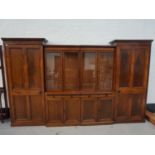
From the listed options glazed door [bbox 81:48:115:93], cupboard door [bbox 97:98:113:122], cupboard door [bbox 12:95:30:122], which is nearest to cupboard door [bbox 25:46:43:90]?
cupboard door [bbox 12:95:30:122]

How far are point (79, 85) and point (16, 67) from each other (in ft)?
4.46

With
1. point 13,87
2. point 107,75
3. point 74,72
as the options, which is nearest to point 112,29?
point 107,75

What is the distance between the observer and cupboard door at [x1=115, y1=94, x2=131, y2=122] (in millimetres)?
2824

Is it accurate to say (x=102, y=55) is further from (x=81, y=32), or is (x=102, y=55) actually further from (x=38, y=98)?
(x=38, y=98)

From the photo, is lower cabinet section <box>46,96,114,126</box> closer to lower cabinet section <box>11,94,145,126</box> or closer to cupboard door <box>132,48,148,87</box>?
lower cabinet section <box>11,94,145,126</box>

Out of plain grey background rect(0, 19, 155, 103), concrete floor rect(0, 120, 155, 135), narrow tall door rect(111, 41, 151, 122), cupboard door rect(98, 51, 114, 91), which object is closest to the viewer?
concrete floor rect(0, 120, 155, 135)

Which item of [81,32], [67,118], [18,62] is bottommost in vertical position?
[67,118]

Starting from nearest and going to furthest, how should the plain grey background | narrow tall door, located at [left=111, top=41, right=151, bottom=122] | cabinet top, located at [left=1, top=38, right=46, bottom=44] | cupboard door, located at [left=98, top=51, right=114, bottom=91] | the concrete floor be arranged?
cabinet top, located at [left=1, top=38, right=46, bottom=44], the concrete floor, narrow tall door, located at [left=111, top=41, right=151, bottom=122], cupboard door, located at [left=98, top=51, right=114, bottom=91], the plain grey background

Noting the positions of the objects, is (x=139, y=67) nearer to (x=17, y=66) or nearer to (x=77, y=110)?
(x=77, y=110)

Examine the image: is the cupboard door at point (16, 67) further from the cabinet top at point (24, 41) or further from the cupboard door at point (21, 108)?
the cupboard door at point (21, 108)

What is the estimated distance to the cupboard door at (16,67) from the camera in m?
2.49

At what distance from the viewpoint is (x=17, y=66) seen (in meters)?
2.56

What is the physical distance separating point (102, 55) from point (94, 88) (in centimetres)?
75

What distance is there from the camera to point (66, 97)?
2723 mm
